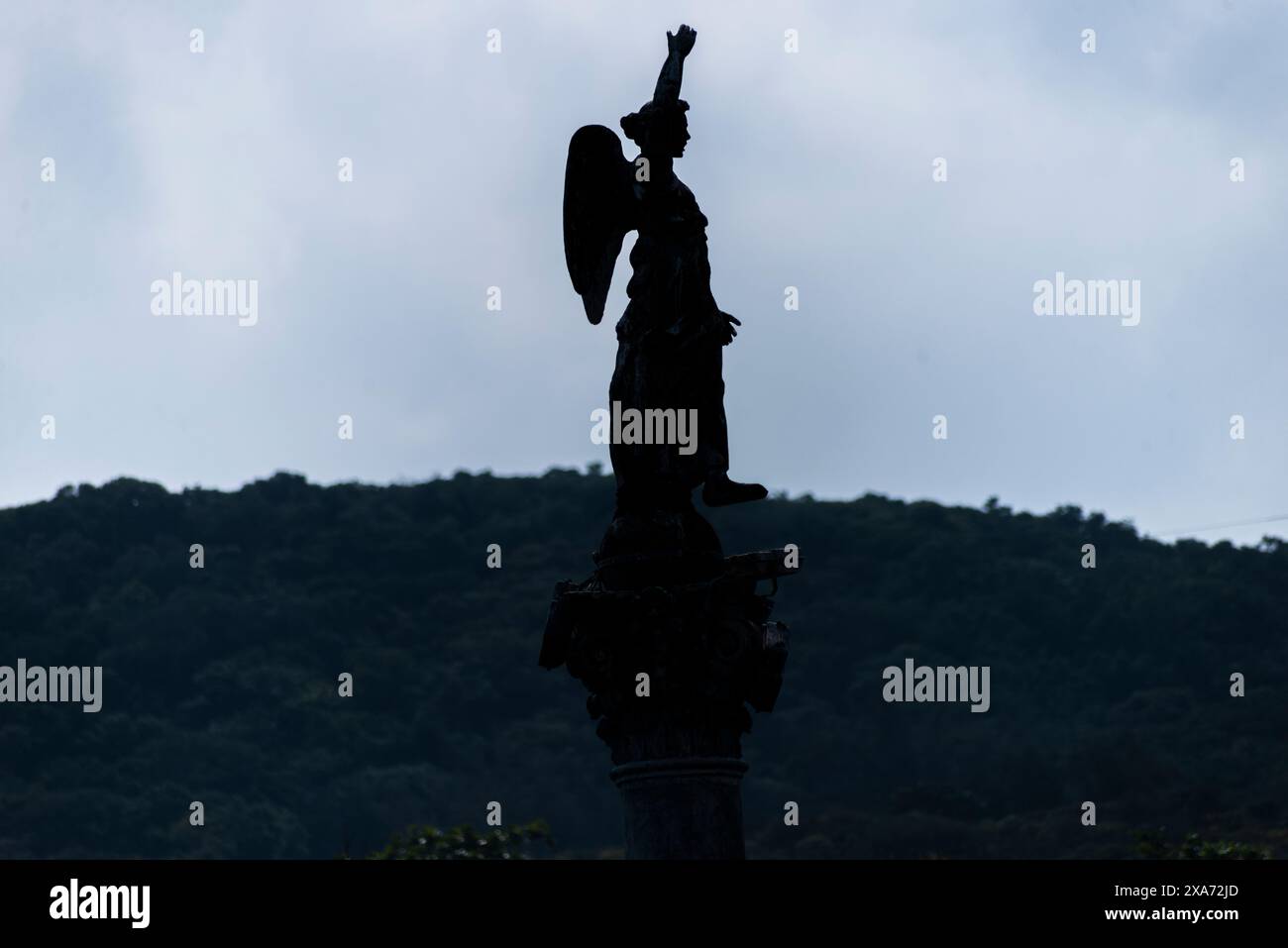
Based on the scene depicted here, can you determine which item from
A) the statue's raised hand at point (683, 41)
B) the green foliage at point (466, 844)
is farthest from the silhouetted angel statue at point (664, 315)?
the green foliage at point (466, 844)

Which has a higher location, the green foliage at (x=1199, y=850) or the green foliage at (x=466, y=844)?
the green foliage at (x=466, y=844)

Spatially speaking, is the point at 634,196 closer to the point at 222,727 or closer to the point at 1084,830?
the point at 1084,830

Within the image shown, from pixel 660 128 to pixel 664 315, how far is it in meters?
1.05

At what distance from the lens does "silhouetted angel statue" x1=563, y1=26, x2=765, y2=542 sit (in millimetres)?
12180

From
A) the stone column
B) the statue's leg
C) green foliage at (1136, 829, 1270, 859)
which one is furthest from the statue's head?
green foliage at (1136, 829, 1270, 859)

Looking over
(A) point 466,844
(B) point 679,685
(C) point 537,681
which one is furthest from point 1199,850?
(C) point 537,681

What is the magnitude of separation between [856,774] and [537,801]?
1186 cm

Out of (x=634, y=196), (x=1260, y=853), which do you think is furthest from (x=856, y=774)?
(x=634, y=196)

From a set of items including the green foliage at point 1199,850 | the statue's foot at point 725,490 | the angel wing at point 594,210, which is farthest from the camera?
the green foliage at point 1199,850

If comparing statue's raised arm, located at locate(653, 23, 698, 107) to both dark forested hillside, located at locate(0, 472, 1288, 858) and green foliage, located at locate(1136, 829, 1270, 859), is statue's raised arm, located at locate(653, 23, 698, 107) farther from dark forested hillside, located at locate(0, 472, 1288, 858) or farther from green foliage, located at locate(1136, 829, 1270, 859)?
dark forested hillside, located at locate(0, 472, 1288, 858)

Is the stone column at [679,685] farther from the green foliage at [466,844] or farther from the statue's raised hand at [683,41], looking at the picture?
the green foliage at [466,844]

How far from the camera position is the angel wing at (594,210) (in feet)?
41.4

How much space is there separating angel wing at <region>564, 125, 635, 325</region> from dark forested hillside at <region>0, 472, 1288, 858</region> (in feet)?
182
